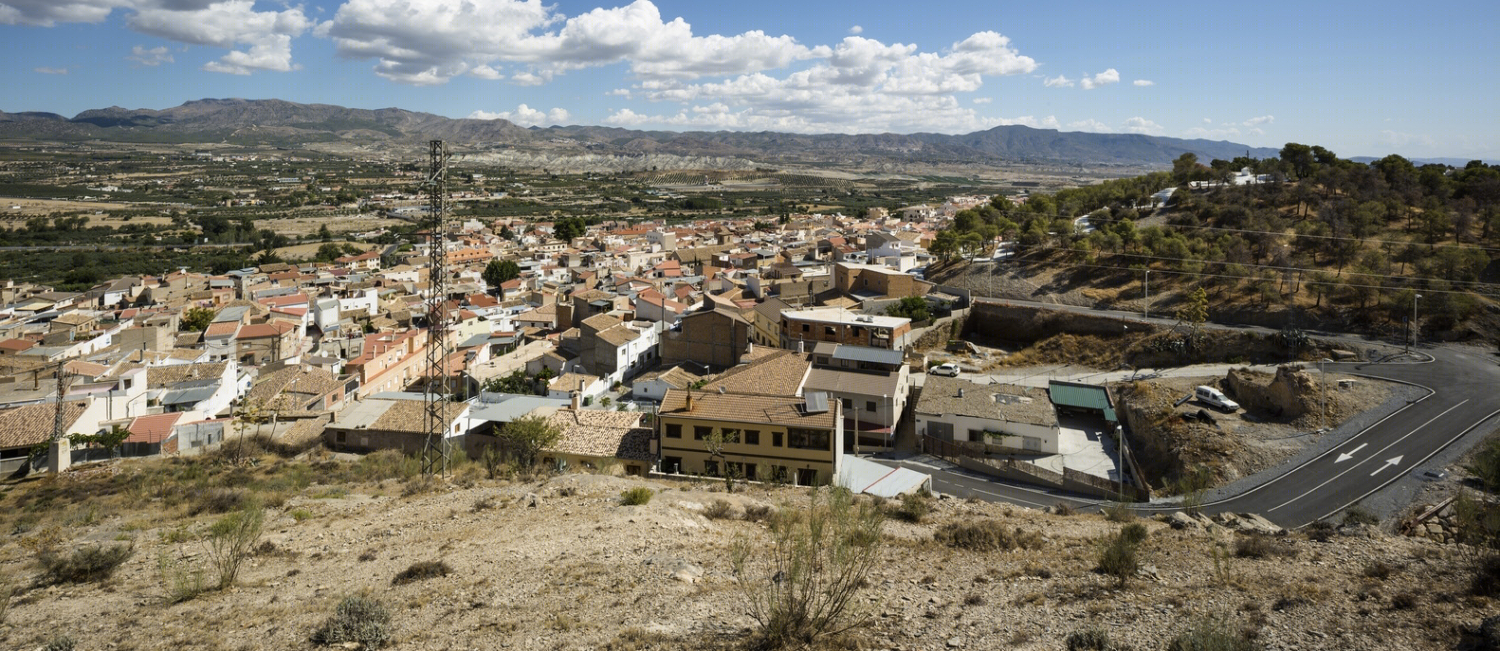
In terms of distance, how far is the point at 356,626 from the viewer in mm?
7117

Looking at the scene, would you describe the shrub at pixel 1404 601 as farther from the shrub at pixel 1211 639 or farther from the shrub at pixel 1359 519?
the shrub at pixel 1359 519

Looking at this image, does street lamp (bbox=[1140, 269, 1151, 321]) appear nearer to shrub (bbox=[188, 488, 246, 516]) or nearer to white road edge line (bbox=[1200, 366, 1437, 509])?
white road edge line (bbox=[1200, 366, 1437, 509])

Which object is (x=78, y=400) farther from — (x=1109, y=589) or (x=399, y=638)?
(x=1109, y=589)

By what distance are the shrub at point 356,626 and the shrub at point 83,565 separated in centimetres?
383

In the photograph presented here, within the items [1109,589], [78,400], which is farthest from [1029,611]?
[78,400]

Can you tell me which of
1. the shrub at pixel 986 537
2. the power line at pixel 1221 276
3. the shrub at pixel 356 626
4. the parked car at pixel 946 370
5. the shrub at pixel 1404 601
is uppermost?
the power line at pixel 1221 276

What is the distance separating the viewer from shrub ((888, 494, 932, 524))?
38.2ft

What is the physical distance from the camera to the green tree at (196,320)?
34250 mm

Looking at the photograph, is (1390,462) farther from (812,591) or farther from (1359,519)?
(812,591)

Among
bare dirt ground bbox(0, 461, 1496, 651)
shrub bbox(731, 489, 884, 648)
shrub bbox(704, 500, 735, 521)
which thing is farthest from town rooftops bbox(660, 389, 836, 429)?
shrub bbox(731, 489, 884, 648)

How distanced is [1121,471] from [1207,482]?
1.76 meters

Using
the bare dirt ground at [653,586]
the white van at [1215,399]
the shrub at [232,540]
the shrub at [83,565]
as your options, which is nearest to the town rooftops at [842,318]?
the white van at [1215,399]

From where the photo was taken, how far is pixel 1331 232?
115 feet

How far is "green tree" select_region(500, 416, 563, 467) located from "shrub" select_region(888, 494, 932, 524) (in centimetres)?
799
